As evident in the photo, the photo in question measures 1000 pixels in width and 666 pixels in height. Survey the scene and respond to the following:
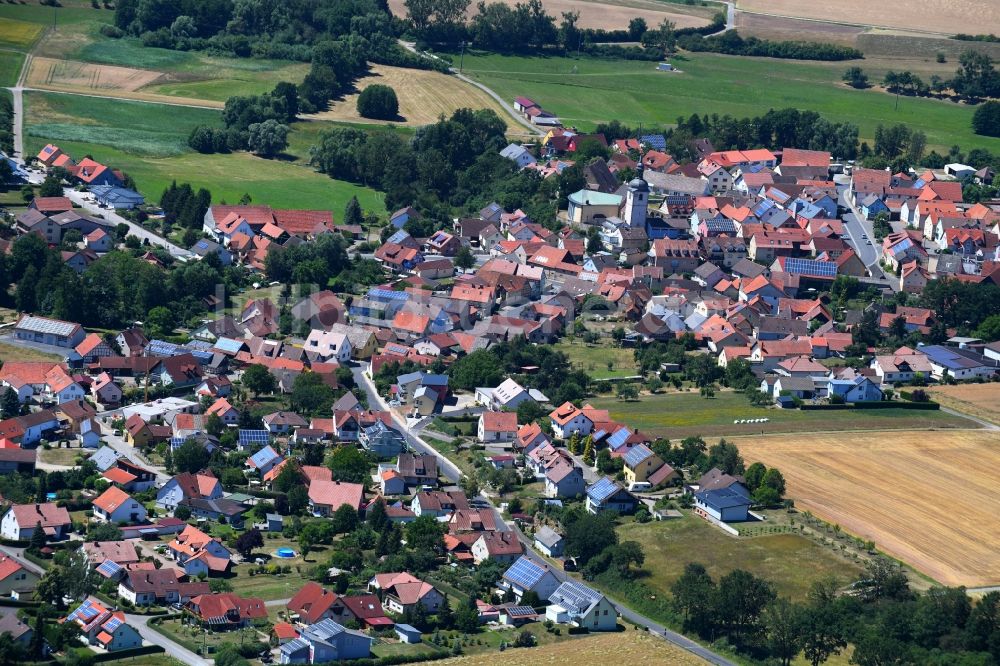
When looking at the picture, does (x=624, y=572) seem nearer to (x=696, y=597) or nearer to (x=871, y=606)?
(x=696, y=597)

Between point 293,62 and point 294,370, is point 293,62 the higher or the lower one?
the higher one

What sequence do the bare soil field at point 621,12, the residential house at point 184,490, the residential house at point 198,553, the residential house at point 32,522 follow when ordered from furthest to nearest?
the bare soil field at point 621,12 → the residential house at point 184,490 → the residential house at point 32,522 → the residential house at point 198,553

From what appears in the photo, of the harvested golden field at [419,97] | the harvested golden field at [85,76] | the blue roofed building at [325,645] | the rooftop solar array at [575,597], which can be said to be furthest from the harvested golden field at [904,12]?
the blue roofed building at [325,645]

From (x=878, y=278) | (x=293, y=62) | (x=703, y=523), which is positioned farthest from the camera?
(x=293, y=62)

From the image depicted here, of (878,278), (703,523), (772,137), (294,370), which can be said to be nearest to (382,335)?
(294,370)

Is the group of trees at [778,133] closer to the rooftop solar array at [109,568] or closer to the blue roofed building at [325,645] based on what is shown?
the rooftop solar array at [109,568]

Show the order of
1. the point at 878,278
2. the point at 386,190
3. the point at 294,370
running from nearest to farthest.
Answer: the point at 294,370, the point at 878,278, the point at 386,190
